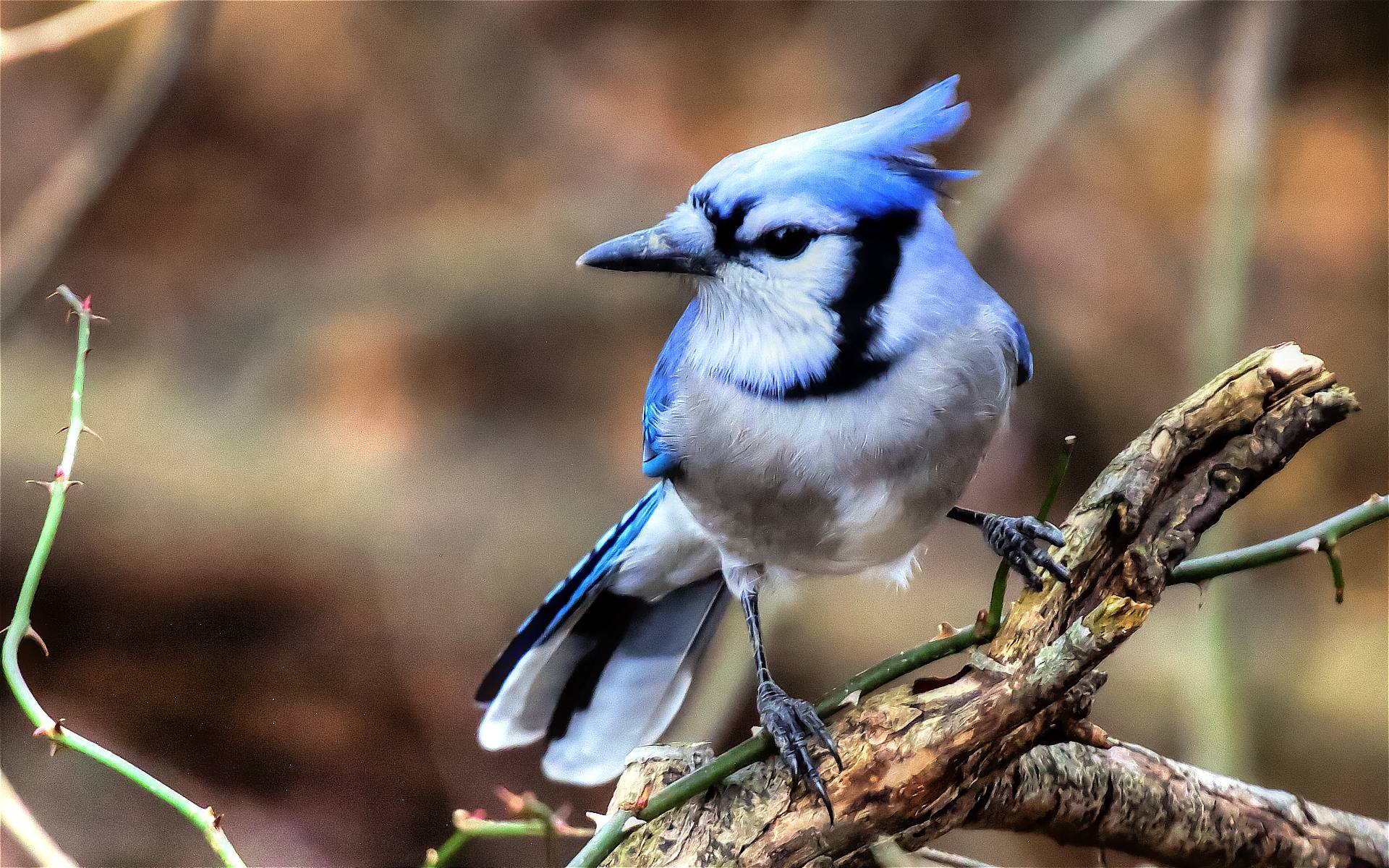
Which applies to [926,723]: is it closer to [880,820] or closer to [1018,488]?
[880,820]

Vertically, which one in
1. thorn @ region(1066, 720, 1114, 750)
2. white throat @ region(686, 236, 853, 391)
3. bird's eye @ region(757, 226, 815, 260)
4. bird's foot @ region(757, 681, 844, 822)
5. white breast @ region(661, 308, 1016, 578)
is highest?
bird's eye @ region(757, 226, 815, 260)

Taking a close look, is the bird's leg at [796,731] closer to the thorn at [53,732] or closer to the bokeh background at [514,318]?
the thorn at [53,732]

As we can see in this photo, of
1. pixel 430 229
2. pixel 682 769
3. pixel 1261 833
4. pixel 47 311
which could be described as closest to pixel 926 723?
pixel 682 769

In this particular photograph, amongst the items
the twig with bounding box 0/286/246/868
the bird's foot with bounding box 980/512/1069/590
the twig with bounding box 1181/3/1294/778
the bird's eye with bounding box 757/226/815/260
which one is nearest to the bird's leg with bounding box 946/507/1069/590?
the bird's foot with bounding box 980/512/1069/590

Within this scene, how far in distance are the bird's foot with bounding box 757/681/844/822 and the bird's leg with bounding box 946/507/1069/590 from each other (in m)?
0.22

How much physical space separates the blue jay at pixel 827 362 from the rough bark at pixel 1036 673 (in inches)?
1.3

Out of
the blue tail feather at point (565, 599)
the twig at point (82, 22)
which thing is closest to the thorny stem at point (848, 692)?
the blue tail feather at point (565, 599)

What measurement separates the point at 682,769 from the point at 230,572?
138cm

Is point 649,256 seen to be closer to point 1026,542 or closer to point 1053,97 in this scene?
point 1026,542

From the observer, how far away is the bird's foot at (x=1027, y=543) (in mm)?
999

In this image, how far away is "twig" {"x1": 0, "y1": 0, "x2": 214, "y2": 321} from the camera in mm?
2139

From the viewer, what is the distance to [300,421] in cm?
230

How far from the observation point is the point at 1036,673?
0.84 metres

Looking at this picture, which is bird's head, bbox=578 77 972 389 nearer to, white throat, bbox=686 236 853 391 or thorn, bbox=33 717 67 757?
white throat, bbox=686 236 853 391
